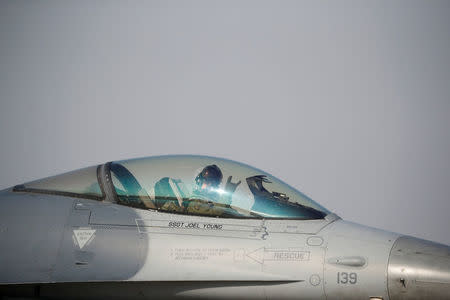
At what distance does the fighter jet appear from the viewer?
6.60 meters

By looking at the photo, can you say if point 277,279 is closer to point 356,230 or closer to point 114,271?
point 356,230

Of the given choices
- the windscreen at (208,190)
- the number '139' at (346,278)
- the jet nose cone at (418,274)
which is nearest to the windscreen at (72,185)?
the windscreen at (208,190)

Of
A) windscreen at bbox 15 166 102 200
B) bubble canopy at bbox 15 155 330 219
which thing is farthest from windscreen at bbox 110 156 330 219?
windscreen at bbox 15 166 102 200

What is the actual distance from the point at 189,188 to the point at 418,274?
2.58 metres

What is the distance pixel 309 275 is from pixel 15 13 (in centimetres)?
5823

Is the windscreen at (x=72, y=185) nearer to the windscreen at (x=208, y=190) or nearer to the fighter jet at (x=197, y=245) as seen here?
the fighter jet at (x=197, y=245)

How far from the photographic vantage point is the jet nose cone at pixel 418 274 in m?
6.32

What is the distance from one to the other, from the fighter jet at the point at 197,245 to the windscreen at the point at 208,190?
1 cm

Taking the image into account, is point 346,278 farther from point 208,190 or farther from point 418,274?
point 208,190

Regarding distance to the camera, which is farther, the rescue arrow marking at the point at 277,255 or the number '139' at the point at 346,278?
the rescue arrow marking at the point at 277,255

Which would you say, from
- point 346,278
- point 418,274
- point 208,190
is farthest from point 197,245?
point 418,274

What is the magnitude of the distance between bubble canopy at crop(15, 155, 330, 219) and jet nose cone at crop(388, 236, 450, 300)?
1.12 meters

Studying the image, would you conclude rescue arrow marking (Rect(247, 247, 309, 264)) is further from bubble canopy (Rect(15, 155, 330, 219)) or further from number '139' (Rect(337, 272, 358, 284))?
bubble canopy (Rect(15, 155, 330, 219))

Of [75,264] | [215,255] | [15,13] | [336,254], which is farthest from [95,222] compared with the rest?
[15,13]
